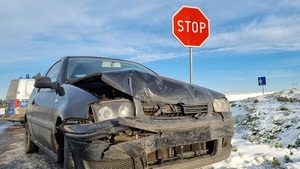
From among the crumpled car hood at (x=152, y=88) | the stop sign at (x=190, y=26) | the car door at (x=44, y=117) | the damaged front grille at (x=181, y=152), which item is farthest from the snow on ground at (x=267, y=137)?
the car door at (x=44, y=117)

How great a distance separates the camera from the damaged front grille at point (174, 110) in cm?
273

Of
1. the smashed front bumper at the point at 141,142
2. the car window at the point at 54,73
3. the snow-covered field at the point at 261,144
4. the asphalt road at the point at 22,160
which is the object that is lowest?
the asphalt road at the point at 22,160

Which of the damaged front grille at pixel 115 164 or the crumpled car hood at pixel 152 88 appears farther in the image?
the crumpled car hood at pixel 152 88

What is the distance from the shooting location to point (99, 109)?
2613mm

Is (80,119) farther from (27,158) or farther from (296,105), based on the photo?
(296,105)

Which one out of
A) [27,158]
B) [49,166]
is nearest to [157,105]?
[49,166]

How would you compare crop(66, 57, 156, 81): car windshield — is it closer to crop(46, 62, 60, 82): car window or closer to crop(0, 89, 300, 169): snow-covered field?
crop(46, 62, 60, 82): car window

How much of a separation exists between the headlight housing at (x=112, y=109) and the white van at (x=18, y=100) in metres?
8.88

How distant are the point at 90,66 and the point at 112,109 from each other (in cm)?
179

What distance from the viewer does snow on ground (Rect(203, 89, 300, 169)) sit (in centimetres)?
372

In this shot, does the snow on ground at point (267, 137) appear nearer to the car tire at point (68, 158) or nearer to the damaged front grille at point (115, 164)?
the damaged front grille at point (115, 164)

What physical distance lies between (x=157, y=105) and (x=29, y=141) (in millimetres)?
3637

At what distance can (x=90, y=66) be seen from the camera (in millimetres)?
4262

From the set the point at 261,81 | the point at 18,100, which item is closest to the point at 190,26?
the point at 18,100
